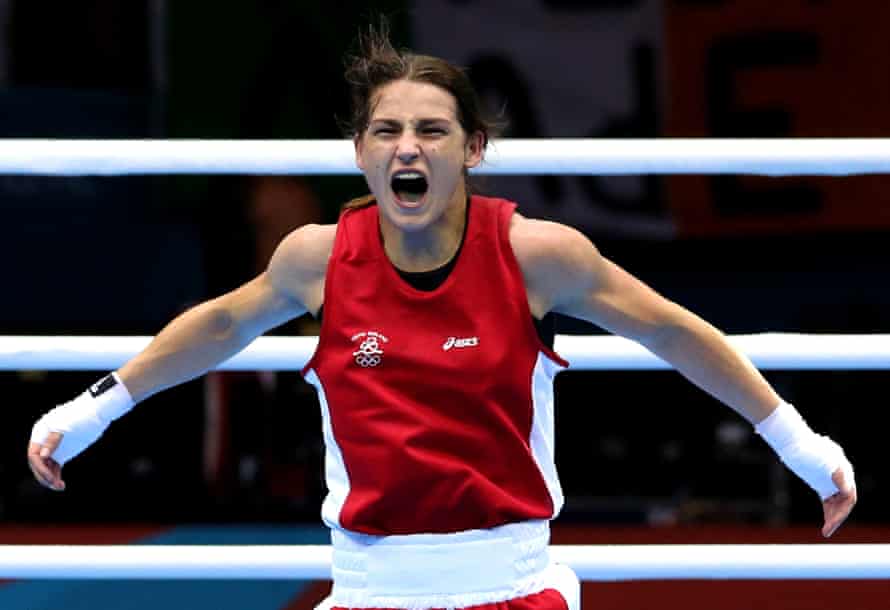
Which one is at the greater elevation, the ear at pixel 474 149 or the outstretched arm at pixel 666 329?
the ear at pixel 474 149

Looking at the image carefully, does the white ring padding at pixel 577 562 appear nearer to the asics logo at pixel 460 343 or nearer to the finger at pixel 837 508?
the finger at pixel 837 508

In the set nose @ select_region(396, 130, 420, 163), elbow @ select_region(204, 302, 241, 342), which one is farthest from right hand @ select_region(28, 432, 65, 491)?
nose @ select_region(396, 130, 420, 163)

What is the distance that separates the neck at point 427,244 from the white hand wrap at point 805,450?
0.49 metres

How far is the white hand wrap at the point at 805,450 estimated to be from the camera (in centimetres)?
190

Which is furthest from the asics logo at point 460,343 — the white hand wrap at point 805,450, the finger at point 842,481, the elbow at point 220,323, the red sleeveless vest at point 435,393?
the finger at point 842,481

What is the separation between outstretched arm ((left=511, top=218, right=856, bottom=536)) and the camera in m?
1.80

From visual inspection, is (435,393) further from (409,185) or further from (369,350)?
(409,185)

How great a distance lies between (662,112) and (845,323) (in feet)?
4.16

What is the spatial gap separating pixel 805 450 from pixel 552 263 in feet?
1.44

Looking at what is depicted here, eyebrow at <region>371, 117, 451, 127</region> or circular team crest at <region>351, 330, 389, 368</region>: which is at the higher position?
eyebrow at <region>371, 117, 451, 127</region>

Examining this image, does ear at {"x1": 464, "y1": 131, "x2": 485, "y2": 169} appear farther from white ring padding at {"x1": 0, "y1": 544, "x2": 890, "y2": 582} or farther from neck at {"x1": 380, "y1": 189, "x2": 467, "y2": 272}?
white ring padding at {"x1": 0, "y1": 544, "x2": 890, "y2": 582}

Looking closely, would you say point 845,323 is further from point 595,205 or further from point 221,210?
point 221,210

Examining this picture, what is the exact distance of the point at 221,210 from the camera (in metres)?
6.53

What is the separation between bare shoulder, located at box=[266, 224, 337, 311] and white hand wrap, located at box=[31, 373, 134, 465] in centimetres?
30
